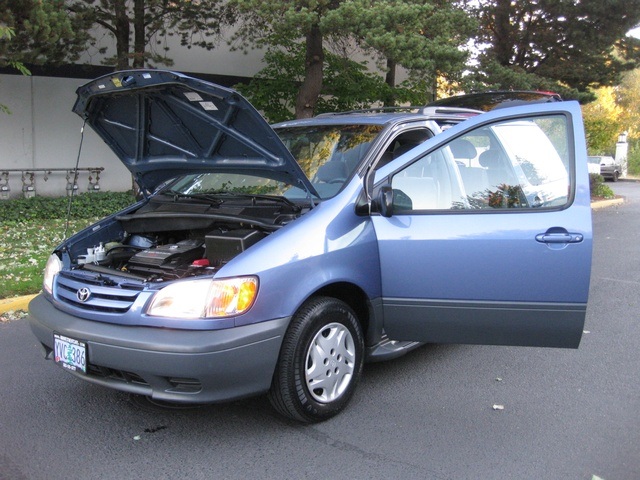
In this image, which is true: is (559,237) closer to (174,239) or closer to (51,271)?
(174,239)

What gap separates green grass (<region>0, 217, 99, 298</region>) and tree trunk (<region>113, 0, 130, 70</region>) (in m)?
2.92

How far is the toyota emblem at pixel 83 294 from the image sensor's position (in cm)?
356

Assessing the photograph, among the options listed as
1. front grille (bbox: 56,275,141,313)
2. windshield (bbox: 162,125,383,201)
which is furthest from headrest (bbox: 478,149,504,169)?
front grille (bbox: 56,275,141,313)

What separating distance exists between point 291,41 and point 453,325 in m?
11.1

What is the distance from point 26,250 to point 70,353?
5.58 metres

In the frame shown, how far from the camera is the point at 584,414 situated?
13.0 ft

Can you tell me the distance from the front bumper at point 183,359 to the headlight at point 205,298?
93 millimetres

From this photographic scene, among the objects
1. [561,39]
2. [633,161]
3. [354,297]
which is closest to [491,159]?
[354,297]

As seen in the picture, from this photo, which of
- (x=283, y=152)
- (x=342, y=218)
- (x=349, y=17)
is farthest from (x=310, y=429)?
(x=349, y=17)

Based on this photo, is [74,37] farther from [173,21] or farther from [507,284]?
[507,284]

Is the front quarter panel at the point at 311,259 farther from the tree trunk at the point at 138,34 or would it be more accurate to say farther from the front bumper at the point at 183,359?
the tree trunk at the point at 138,34

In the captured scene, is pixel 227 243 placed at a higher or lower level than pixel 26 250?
higher

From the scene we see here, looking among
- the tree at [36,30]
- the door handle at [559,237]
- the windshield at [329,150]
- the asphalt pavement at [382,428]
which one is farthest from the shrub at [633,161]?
the door handle at [559,237]

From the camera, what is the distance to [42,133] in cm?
1295
